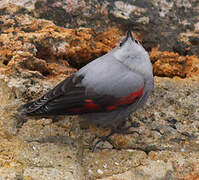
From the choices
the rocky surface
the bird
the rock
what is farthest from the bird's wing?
the rock

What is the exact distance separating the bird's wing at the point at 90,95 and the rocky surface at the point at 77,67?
0.18 m

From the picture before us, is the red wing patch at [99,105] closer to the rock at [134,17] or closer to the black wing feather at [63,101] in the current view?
the black wing feather at [63,101]

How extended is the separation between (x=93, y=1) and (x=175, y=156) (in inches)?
67.2

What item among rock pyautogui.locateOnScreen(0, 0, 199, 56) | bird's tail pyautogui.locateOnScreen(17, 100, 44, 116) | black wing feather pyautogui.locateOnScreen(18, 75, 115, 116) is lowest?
bird's tail pyautogui.locateOnScreen(17, 100, 44, 116)

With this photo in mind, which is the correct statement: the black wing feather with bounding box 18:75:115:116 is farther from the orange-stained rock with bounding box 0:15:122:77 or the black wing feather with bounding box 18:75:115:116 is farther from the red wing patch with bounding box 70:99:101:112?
the orange-stained rock with bounding box 0:15:122:77

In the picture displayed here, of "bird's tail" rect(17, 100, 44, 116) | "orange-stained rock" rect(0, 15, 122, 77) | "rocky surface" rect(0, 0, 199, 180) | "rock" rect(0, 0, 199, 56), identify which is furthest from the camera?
"rock" rect(0, 0, 199, 56)

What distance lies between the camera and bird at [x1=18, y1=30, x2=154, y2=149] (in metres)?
2.49

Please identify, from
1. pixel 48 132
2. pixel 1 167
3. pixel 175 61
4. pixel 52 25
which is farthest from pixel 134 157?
pixel 52 25

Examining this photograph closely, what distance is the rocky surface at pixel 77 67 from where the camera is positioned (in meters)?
2.29

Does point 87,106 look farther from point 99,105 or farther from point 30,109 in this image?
point 30,109

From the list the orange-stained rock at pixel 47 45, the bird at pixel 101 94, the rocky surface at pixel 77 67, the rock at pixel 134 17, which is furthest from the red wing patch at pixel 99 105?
the rock at pixel 134 17

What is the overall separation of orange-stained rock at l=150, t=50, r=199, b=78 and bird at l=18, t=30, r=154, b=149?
16.8 inches

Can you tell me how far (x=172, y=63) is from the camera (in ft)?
10.3

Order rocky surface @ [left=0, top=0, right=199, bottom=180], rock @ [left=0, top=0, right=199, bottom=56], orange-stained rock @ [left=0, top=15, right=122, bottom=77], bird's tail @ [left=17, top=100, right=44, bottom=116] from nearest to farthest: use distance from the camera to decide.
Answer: rocky surface @ [left=0, top=0, right=199, bottom=180]
bird's tail @ [left=17, top=100, right=44, bottom=116]
orange-stained rock @ [left=0, top=15, right=122, bottom=77]
rock @ [left=0, top=0, right=199, bottom=56]
